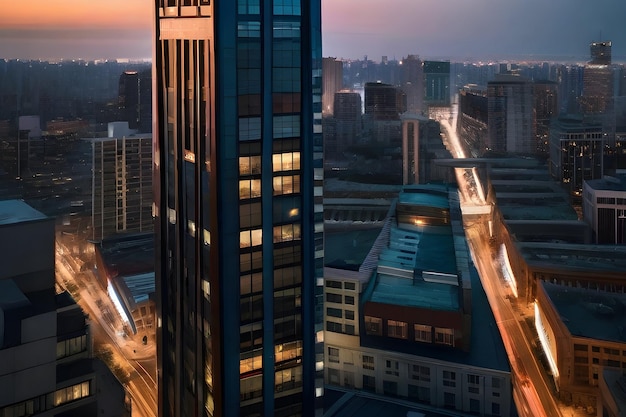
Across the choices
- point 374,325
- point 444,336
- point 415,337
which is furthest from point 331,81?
point 444,336

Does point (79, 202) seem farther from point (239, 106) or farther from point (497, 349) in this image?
point (497, 349)

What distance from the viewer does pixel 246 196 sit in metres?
3.24

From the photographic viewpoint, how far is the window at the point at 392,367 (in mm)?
4504

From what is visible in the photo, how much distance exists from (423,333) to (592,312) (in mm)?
1493

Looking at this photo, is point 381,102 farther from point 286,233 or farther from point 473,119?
point 286,233

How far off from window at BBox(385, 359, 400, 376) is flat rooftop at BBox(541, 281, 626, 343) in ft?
4.79

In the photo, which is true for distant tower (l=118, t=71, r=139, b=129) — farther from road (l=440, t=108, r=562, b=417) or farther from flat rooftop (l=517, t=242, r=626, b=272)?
flat rooftop (l=517, t=242, r=626, b=272)

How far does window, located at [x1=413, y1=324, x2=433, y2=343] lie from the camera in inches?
183

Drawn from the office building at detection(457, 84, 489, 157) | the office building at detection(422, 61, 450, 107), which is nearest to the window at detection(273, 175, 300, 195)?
the office building at detection(457, 84, 489, 157)

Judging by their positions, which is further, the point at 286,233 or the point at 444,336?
the point at 444,336

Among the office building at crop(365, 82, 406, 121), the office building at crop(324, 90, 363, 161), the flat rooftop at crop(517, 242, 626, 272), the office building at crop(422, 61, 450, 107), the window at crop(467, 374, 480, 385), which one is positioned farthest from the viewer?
the office building at crop(422, 61, 450, 107)

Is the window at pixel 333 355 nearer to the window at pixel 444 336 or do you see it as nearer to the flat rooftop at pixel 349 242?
the window at pixel 444 336

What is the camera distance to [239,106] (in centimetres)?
318

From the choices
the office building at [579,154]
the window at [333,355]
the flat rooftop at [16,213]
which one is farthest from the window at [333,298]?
the office building at [579,154]
